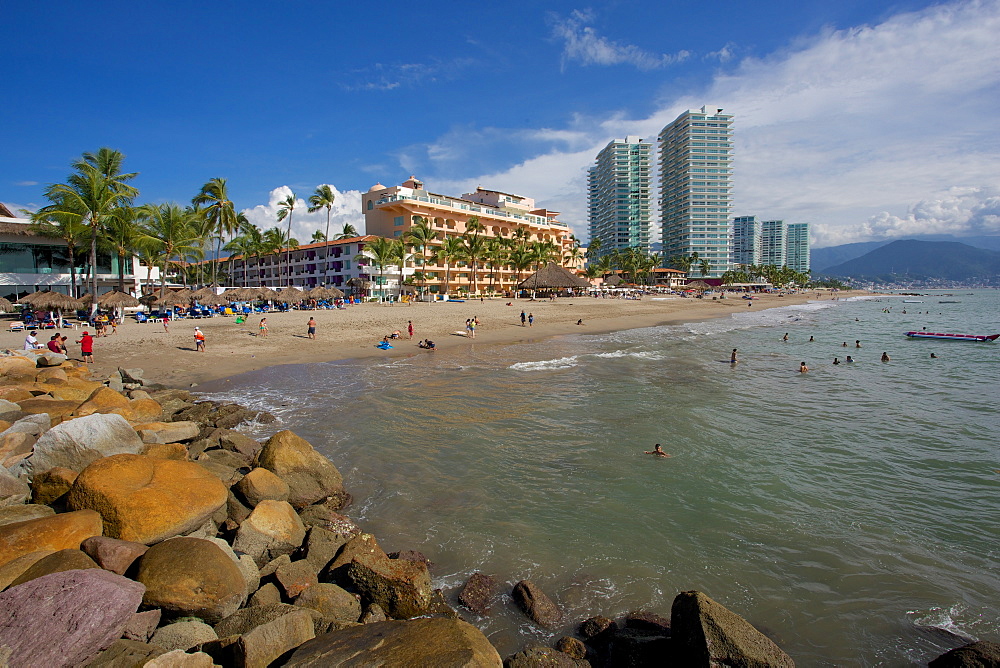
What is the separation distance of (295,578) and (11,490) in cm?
375

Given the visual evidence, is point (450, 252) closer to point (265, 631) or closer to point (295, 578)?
point (295, 578)

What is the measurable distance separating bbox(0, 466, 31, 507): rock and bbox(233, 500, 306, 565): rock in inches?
103

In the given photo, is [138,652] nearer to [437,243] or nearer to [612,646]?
[612,646]

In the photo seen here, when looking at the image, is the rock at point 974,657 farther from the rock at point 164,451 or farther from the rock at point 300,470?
the rock at point 164,451

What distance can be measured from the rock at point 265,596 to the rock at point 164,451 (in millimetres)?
3487

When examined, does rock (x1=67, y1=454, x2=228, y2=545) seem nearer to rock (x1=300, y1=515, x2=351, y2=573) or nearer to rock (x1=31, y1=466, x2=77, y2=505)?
rock (x1=31, y1=466, x2=77, y2=505)

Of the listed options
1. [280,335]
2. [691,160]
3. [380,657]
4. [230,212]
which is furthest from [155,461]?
[691,160]

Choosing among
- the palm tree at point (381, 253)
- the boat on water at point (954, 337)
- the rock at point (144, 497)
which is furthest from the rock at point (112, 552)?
the palm tree at point (381, 253)

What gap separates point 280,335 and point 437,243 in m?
43.7

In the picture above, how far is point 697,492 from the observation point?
25.8 ft

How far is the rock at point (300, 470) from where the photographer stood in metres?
7.07

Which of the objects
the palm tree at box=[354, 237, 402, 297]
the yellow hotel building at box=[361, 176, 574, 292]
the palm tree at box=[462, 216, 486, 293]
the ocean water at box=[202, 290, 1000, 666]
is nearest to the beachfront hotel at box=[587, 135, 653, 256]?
the yellow hotel building at box=[361, 176, 574, 292]

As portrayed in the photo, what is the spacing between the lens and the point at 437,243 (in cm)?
6844

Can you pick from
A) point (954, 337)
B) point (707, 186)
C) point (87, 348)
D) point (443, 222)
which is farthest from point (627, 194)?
point (87, 348)
